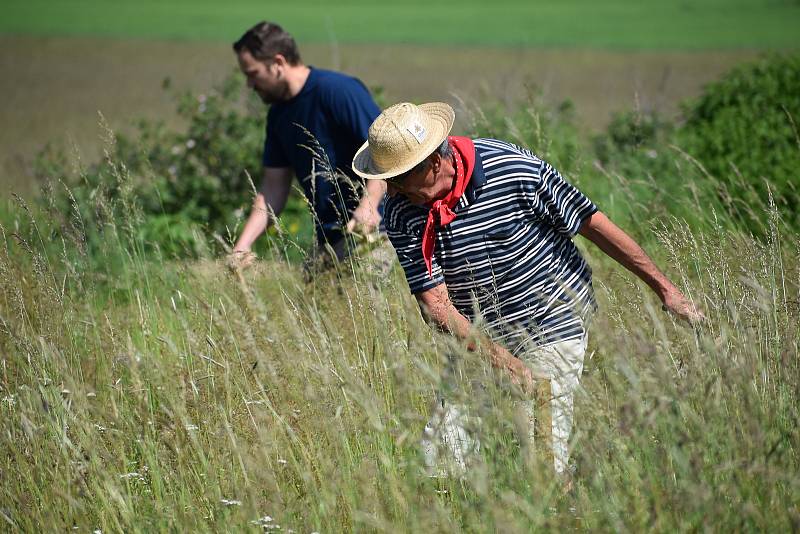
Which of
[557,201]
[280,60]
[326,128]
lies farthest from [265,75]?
[557,201]

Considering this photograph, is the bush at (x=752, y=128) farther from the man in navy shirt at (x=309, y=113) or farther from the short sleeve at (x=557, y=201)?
the short sleeve at (x=557, y=201)

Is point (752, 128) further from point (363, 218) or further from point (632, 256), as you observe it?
point (632, 256)

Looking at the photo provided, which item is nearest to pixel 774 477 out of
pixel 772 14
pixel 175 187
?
pixel 175 187

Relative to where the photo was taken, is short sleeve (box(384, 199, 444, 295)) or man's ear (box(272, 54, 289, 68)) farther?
man's ear (box(272, 54, 289, 68))

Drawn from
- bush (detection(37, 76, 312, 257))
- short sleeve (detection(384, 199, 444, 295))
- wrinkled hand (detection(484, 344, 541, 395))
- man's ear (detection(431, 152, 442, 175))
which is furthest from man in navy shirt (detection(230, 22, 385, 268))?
bush (detection(37, 76, 312, 257))

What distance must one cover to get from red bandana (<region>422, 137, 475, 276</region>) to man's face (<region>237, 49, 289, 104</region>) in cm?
193

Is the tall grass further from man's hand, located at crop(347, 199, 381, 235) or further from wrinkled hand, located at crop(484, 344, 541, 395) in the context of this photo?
man's hand, located at crop(347, 199, 381, 235)

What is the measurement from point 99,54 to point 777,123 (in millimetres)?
28445

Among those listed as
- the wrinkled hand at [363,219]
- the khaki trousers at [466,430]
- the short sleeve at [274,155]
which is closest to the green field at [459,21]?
the short sleeve at [274,155]

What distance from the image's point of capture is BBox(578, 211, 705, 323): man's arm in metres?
3.40

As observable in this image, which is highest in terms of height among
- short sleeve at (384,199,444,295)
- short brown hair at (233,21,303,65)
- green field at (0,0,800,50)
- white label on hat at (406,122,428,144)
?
short brown hair at (233,21,303,65)

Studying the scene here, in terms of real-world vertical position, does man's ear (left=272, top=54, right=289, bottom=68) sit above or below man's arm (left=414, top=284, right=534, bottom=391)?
above

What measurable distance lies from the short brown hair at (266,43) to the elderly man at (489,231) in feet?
5.19

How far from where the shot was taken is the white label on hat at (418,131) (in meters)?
3.22
